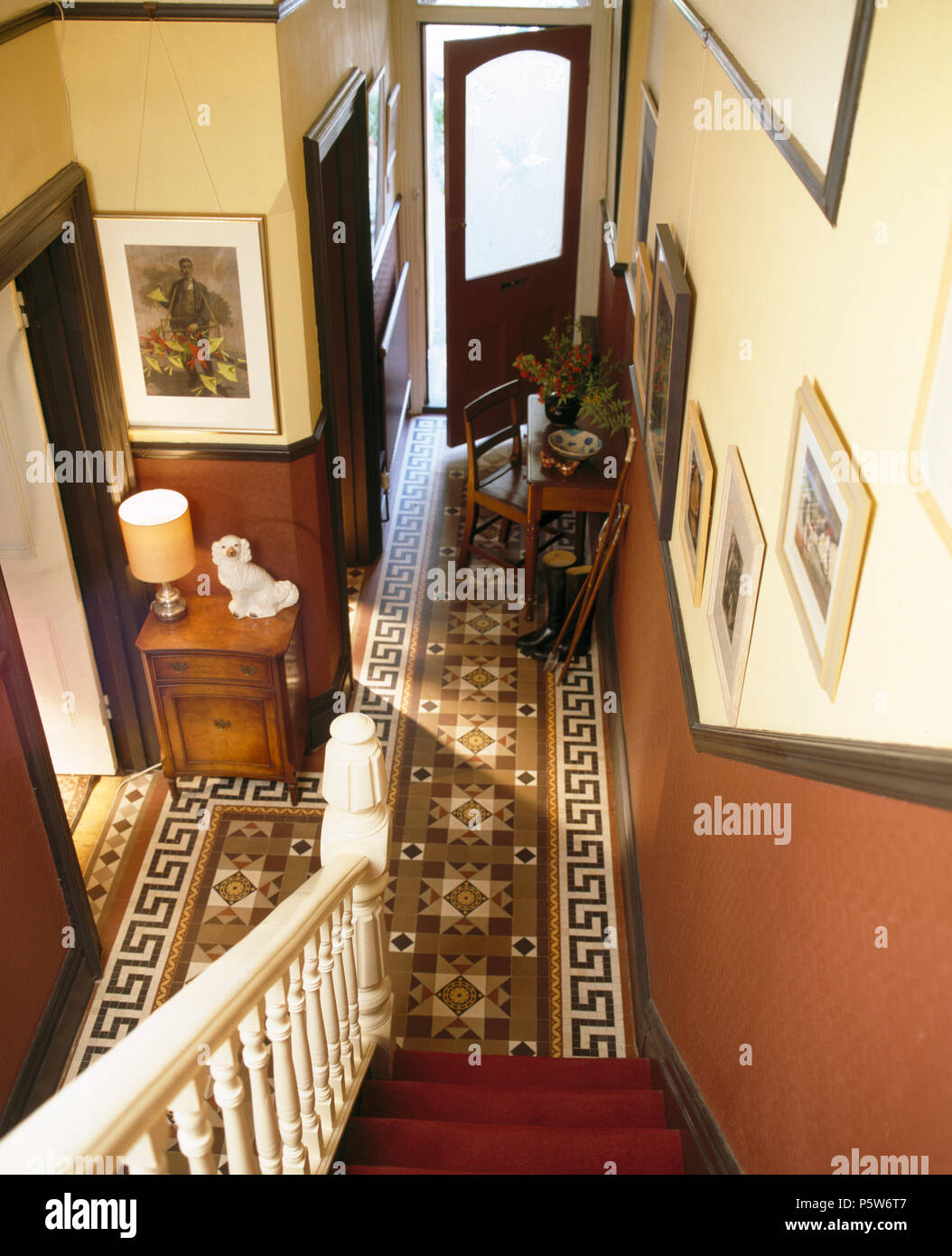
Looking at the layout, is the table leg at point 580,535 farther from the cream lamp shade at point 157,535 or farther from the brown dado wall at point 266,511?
the cream lamp shade at point 157,535

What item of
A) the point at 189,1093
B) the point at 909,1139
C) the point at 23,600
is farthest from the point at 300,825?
the point at 909,1139

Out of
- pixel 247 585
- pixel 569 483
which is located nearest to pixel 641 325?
pixel 569 483

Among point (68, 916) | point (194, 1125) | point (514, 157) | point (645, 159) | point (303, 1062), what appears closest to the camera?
point (194, 1125)

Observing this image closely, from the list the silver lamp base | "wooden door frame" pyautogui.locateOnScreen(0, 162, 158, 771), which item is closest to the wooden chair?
the silver lamp base

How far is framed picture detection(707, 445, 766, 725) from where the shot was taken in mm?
2389

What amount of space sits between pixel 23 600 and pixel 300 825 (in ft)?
5.05

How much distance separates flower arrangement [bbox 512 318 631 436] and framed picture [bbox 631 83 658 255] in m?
0.62

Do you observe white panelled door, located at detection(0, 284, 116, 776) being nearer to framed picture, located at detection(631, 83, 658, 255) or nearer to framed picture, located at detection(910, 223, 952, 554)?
framed picture, located at detection(631, 83, 658, 255)

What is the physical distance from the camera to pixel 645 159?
510 cm

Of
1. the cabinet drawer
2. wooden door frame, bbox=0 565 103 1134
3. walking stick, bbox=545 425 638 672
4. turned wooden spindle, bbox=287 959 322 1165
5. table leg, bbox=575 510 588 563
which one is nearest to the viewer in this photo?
turned wooden spindle, bbox=287 959 322 1165

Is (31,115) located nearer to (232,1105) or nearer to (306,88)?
(306,88)

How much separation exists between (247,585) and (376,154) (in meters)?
3.08

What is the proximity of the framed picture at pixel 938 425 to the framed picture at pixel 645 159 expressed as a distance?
3.56 metres

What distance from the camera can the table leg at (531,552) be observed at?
5.79 m
